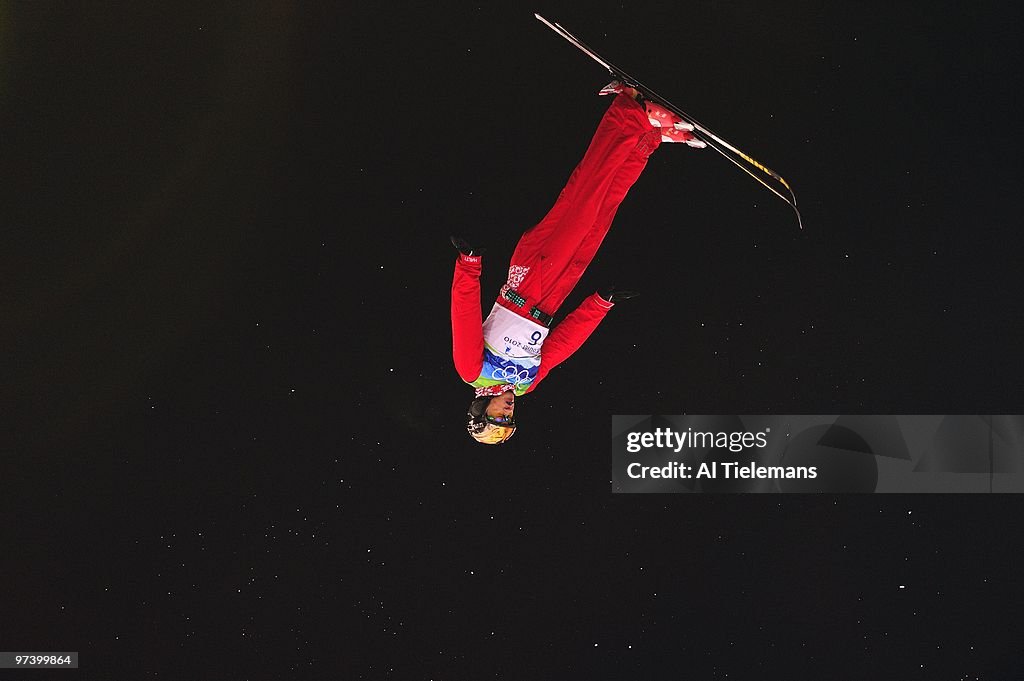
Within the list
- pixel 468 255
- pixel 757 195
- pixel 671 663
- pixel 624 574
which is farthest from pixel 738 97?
pixel 671 663

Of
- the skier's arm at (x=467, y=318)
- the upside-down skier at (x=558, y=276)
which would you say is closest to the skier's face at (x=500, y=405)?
the upside-down skier at (x=558, y=276)

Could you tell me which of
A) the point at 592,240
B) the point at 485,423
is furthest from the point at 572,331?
the point at 485,423

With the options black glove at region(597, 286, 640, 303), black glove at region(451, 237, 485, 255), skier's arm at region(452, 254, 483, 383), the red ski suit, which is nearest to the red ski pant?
the red ski suit

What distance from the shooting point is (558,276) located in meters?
3.24

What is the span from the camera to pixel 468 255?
9.28 feet

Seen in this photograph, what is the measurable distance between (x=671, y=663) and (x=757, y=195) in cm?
206

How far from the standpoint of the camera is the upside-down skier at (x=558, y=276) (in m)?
3.14

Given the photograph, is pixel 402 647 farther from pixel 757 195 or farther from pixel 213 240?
pixel 757 195

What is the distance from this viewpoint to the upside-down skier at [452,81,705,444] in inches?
123

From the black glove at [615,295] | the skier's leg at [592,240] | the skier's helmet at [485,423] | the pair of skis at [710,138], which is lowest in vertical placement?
the skier's helmet at [485,423]

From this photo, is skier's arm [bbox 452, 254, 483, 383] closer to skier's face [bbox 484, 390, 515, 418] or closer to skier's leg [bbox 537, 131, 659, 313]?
skier's face [bbox 484, 390, 515, 418]

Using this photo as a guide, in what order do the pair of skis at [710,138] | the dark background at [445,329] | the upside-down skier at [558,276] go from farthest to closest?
the dark background at [445,329] → the upside-down skier at [558,276] → the pair of skis at [710,138]

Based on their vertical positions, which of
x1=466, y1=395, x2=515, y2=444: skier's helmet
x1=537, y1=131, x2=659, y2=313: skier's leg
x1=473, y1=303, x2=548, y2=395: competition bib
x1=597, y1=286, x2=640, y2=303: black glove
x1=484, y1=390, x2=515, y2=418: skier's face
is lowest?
x1=466, y1=395, x2=515, y2=444: skier's helmet

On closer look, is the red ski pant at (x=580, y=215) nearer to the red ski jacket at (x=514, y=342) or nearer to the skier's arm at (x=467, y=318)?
the red ski jacket at (x=514, y=342)
